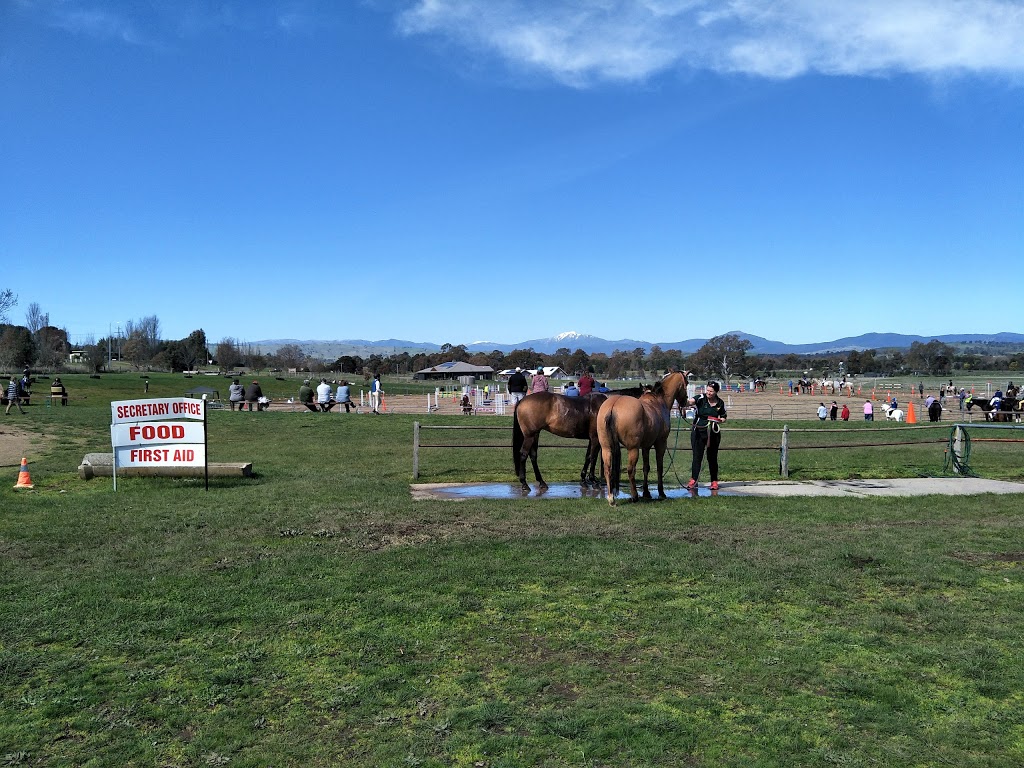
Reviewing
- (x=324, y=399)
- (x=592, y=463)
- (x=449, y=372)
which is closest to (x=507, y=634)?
(x=592, y=463)

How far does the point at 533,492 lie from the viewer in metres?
12.9

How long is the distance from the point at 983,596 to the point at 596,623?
394 cm

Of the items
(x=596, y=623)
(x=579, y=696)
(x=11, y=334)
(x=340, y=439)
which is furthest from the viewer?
(x=11, y=334)

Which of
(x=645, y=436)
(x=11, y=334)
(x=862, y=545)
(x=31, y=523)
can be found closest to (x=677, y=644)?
(x=862, y=545)

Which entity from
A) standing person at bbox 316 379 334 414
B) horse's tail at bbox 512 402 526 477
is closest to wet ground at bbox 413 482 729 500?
horse's tail at bbox 512 402 526 477

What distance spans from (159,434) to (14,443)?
9662 mm

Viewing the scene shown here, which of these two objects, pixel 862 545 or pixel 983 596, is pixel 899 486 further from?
pixel 983 596

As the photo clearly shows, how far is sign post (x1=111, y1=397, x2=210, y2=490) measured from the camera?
13172mm

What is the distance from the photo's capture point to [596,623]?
629cm

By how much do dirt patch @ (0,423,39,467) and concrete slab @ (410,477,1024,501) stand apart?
10349mm

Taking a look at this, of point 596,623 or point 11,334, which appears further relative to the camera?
point 11,334

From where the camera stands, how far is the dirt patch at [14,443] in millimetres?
16797

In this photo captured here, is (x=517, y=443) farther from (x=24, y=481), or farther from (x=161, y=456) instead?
(x=24, y=481)

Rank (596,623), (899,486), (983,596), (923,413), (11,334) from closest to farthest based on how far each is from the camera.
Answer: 1. (596,623)
2. (983,596)
3. (899,486)
4. (923,413)
5. (11,334)
